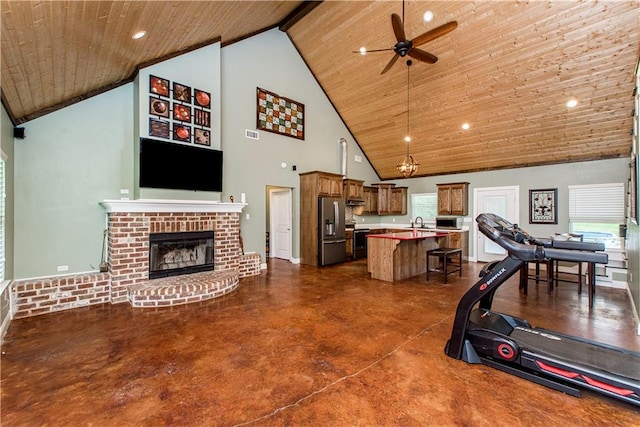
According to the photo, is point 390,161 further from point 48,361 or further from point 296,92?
point 48,361

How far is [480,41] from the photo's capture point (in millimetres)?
4961

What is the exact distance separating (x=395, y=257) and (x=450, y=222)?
3550 millimetres

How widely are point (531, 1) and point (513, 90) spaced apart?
1.60 m

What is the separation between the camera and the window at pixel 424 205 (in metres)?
8.84

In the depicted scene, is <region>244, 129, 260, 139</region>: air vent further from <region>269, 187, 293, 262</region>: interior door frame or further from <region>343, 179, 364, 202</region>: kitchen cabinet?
<region>343, 179, 364, 202</region>: kitchen cabinet

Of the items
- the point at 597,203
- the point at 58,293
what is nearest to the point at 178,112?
the point at 58,293

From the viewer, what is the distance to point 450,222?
26.3 ft

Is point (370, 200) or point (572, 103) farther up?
point (572, 103)

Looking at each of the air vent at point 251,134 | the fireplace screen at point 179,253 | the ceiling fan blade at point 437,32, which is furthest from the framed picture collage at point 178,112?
the ceiling fan blade at point 437,32

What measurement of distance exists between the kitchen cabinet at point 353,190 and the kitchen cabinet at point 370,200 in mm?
391

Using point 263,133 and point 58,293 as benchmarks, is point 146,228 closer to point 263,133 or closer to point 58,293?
point 58,293

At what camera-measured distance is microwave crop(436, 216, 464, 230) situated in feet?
26.1

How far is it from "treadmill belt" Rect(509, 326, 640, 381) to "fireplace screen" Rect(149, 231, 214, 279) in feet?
15.6

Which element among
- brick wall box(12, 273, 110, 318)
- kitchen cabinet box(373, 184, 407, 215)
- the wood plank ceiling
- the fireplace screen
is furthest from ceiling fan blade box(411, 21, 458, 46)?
brick wall box(12, 273, 110, 318)
